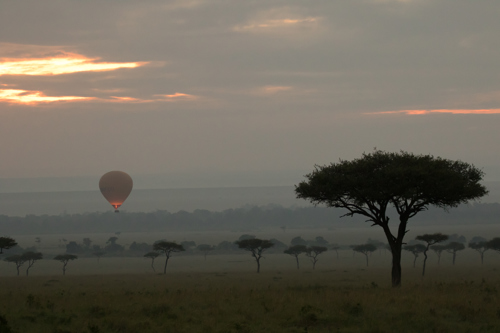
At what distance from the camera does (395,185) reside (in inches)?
1196

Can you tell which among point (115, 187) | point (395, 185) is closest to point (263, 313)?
point (395, 185)

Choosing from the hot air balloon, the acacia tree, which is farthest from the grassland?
the hot air balloon

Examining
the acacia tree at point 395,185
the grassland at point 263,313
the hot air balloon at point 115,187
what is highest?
the hot air balloon at point 115,187

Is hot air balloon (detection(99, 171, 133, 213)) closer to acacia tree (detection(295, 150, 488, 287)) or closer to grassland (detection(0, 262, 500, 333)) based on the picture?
acacia tree (detection(295, 150, 488, 287))

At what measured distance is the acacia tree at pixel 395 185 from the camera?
30.5 metres

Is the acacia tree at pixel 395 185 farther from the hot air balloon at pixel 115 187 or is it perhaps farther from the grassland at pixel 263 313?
the hot air balloon at pixel 115 187

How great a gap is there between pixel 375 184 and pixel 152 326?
17.5m

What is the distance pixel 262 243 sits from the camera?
9894 cm

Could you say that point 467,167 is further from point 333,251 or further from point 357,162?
point 333,251

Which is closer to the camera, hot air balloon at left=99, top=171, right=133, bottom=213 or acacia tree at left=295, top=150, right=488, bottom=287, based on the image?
acacia tree at left=295, top=150, right=488, bottom=287

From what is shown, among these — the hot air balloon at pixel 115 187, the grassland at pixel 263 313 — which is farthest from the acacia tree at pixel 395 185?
the hot air balloon at pixel 115 187

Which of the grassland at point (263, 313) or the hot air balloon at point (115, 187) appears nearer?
the grassland at point (263, 313)

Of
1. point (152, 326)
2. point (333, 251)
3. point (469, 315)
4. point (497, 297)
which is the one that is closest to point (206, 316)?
point (152, 326)

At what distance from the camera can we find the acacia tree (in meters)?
30.5
